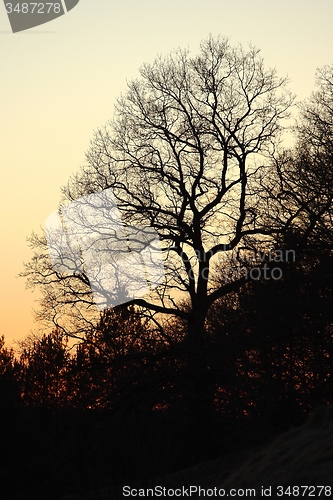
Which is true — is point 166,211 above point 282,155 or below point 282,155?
below

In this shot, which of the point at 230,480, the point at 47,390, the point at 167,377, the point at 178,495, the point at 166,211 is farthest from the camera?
the point at 47,390

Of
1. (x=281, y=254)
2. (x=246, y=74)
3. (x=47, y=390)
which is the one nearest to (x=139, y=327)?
(x=281, y=254)

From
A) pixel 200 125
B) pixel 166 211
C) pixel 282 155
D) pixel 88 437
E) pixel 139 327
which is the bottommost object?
pixel 88 437

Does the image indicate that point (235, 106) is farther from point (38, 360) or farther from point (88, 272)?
point (38, 360)

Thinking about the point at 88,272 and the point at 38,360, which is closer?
the point at 88,272

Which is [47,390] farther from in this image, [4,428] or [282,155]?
[282,155]

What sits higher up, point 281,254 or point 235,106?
point 235,106

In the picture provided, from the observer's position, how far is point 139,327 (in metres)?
25.2

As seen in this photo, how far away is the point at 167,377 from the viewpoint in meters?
23.1

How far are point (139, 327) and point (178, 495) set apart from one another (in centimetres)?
1128

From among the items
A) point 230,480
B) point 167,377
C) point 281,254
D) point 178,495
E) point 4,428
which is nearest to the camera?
point 230,480

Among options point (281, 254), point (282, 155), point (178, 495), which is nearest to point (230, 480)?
point (178, 495)

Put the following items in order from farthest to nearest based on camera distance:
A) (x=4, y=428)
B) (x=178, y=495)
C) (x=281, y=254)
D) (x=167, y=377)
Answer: (x=4, y=428)
(x=167, y=377)
(x=281, y=254)
(x=178, y=495)

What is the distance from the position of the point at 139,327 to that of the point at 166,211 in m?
4.41
